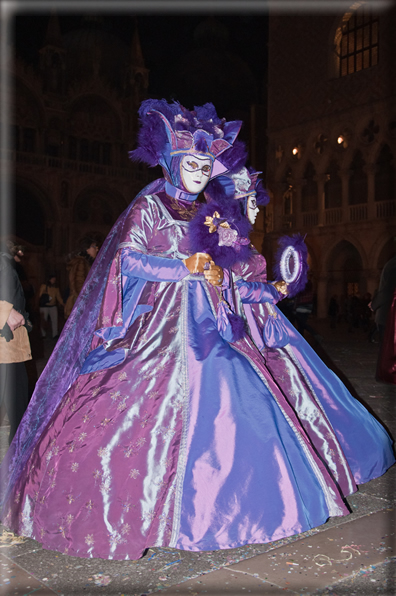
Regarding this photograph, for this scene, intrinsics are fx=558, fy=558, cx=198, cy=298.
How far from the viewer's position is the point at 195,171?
8.51ft

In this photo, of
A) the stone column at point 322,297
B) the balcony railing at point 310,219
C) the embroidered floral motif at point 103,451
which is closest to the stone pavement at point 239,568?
the embroidered floral motif at point 103,451

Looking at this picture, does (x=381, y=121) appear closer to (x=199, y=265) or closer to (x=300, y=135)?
(x=300, y=135)

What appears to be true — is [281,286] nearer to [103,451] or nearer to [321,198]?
[103,451]

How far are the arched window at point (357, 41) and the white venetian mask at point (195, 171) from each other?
1821 centimetres

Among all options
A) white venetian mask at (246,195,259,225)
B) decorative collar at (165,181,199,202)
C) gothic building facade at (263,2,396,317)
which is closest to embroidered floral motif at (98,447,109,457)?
decorative collar at (165,181,199,202)

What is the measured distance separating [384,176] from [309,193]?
10.3ft

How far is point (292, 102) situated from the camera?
20203mm

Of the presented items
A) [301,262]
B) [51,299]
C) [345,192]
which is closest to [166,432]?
[301,262]

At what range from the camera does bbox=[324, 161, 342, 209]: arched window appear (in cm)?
2134

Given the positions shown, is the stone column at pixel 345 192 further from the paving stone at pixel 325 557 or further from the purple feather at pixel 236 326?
the paving stone at pixel 325 557

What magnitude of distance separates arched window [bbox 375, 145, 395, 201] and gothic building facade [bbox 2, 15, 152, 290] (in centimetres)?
1100

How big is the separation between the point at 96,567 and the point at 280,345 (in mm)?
1397

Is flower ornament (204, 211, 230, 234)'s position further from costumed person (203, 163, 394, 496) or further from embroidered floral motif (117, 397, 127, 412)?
embroidered floral motif (117, 397, 127, 412)

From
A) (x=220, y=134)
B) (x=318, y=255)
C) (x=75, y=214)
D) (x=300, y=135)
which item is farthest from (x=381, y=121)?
(x=220, y=134)
